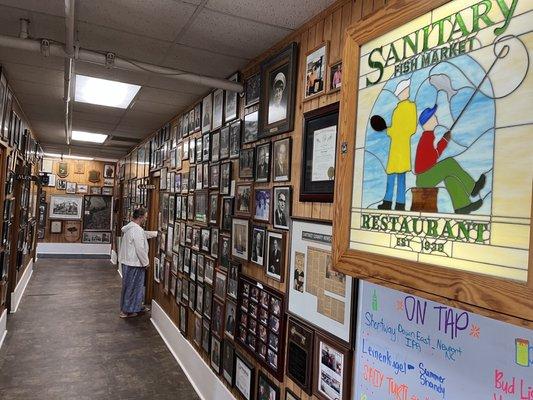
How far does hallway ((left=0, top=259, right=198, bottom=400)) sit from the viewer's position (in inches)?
140

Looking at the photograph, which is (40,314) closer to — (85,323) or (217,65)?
(85,323)

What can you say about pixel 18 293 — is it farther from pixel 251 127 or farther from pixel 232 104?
pixel 251 127

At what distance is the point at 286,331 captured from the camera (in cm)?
234

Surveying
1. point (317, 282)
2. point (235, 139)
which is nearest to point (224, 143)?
point (235, 139)

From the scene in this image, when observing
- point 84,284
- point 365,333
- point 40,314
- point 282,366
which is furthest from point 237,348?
point 84,284

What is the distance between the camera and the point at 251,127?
289 centimetres

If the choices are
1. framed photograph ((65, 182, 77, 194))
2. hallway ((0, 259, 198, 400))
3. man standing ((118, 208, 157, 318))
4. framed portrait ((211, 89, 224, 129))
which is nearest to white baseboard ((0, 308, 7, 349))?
hallway ((0, 259, 198, 400))

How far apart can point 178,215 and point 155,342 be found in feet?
5.18

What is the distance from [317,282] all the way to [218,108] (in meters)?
2.09

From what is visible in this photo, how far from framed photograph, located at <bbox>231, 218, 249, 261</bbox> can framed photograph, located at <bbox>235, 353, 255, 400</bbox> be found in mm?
733

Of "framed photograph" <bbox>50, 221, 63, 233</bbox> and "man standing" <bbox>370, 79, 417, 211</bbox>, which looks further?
"framed photograph" <bbox>50, 221, 63, 233</bbox>

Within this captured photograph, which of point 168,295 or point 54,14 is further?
point 168,295

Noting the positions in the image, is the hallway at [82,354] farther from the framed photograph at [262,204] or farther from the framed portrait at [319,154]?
the framed portrait at [319,154]

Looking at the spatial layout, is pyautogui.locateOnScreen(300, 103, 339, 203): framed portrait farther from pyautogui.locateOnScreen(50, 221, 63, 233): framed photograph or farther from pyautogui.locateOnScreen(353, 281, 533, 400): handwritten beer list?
pyautogui.locateOnScreen(50, 221, 63, 233): framed photograph
